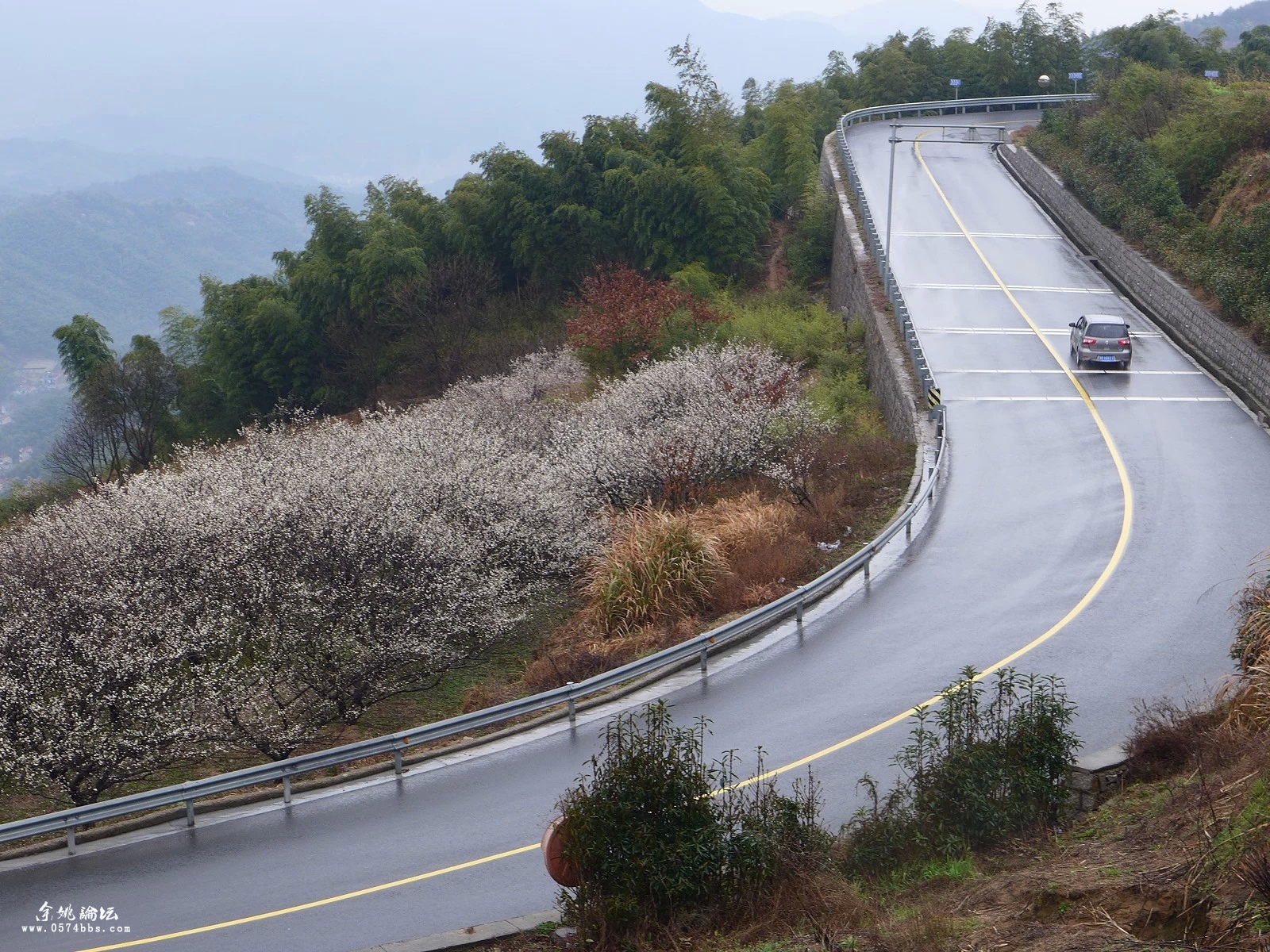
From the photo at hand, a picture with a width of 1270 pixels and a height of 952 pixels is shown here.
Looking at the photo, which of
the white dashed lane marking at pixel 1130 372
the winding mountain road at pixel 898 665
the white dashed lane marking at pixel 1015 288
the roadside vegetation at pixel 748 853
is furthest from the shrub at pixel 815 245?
the roadside vegetation at pixel 748 853

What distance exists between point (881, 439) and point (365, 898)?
19.0 metres

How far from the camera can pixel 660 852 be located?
9203 mm

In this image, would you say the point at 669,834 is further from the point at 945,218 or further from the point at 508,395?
the point at 945,218

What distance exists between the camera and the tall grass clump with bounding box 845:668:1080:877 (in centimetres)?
998

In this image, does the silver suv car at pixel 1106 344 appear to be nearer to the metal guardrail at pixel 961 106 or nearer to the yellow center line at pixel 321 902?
the yellow center line at pixel 321 902

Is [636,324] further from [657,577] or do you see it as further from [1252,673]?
[1252,673]

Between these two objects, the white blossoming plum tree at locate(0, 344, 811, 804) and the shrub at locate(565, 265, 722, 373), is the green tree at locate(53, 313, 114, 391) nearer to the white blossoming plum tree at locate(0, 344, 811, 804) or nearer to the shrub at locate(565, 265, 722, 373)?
the shrub at locate(565, 265, 722, 373)

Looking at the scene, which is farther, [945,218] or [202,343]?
[202,343]

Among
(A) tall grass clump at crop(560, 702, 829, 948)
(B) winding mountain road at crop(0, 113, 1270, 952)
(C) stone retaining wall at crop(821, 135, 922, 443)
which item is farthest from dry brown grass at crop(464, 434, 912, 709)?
(A) tall grass clump at crop(560, 702, 829, 948)

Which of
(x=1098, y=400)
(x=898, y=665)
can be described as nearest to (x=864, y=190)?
(x=1098, y=400)

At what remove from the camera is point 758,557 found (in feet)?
67.6

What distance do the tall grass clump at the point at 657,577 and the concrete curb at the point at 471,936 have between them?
9.18 metres

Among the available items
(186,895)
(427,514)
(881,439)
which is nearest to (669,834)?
(186,895)

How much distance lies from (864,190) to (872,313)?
18231 mm
